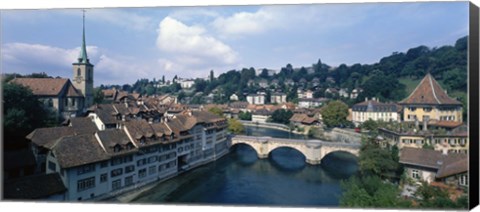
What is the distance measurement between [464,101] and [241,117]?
16254 millimetres

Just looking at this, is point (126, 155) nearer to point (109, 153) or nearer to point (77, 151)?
point (109, 153)

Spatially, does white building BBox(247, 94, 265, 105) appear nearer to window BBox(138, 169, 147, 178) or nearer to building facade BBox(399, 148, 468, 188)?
window BBox(138, 169, 147, 178)

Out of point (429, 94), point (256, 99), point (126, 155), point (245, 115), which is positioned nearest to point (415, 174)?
point (429, 94)

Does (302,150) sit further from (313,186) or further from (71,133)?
(71,133)

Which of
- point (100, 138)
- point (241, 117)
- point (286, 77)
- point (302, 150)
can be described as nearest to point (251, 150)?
point (302, 150)

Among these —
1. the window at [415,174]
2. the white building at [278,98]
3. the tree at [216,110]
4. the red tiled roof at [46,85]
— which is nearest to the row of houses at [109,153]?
the red tiled roof at [46,85]

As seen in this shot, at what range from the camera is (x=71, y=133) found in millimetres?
12016

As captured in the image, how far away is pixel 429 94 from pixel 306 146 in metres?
6.25

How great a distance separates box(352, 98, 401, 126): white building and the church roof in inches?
71.3

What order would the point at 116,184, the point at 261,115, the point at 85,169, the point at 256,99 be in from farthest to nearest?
the point at 256,99, the point at 261,115, the point at 116,184, the point at 85,169

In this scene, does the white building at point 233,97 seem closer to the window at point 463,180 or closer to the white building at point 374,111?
the white building at point 374,111

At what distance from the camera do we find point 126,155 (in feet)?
39.2

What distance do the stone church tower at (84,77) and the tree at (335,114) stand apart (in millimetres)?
12553

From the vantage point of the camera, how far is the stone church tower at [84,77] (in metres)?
12.4
